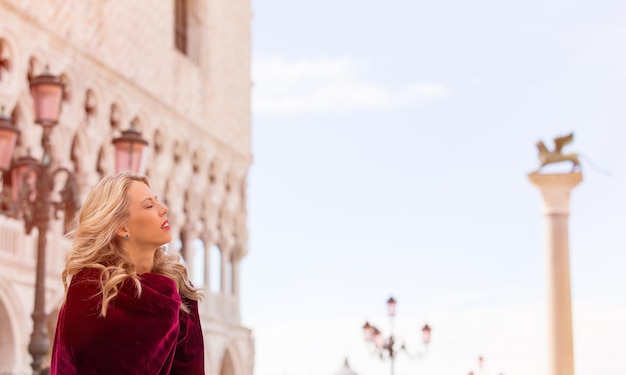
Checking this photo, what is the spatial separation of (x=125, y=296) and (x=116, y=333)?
67 millimetres

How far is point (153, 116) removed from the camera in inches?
749

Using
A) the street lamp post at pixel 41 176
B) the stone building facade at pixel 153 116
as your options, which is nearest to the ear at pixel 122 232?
the street lamp post at pixel 41 176

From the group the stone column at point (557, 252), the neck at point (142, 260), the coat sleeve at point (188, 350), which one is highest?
the stone column at point (557, 252)

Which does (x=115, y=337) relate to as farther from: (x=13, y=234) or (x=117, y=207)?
(x=13, y=234)

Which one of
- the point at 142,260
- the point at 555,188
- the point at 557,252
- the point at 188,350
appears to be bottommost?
the point at 188,350

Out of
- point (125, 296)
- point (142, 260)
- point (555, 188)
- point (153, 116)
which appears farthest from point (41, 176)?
point (153, 116)

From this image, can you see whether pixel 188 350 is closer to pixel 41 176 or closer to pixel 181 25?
pixel 41 176

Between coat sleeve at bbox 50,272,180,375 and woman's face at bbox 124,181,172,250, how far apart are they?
0.10 metres

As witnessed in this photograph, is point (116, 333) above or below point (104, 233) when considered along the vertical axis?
below

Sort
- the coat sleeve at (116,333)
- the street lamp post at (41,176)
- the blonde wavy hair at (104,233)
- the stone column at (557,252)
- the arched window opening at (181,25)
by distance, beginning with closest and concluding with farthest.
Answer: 1. the coat sleeve at (116,333)
2. the blonde wavy hair at (104,233)
3. the street lamp post at (41,176)
4. the stone column at (557,252)
5. the arched window opening at (181,25)

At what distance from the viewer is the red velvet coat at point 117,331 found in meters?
2.01

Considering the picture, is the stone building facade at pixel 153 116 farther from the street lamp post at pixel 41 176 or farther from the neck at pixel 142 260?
the neck at pixel 142 260

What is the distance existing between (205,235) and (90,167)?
507cm

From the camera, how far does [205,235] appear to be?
21578mm
